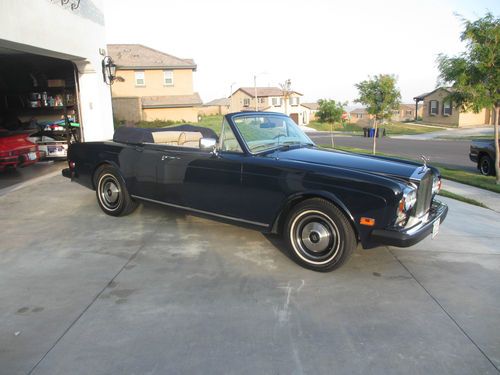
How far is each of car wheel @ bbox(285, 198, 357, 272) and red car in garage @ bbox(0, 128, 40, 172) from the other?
8.25 meters

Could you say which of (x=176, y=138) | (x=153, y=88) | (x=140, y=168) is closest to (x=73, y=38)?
(x=176, y=138)

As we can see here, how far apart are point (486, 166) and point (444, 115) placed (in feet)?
129

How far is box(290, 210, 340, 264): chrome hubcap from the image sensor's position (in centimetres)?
A: 400

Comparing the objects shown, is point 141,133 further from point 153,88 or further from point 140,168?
point 153,88

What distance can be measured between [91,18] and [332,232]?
10701 mm

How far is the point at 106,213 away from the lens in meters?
6.16

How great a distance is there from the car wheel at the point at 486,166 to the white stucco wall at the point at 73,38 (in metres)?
12.1

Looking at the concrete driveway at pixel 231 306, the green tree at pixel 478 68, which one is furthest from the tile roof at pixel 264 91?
the concrete driveway at pixel 231 306

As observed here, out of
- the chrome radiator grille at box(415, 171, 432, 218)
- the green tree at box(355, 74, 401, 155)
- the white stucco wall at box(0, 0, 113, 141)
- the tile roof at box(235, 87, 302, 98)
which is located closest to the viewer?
the chrome radiator grille at box(415, 171, 432, 218)

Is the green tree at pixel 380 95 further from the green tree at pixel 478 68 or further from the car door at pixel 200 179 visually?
the car door at pixel 200 179

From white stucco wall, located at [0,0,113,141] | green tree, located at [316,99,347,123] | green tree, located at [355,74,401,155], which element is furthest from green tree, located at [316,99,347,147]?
white stucco wall, located at [0,0,113,141]

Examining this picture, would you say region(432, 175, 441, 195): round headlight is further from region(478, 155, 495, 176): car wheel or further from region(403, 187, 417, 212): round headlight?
region(478, 155, 495, 176): car wheel

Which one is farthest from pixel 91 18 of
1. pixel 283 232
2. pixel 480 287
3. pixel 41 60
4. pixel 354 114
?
pixel 354 114

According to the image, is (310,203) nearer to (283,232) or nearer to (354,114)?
(283,232)
